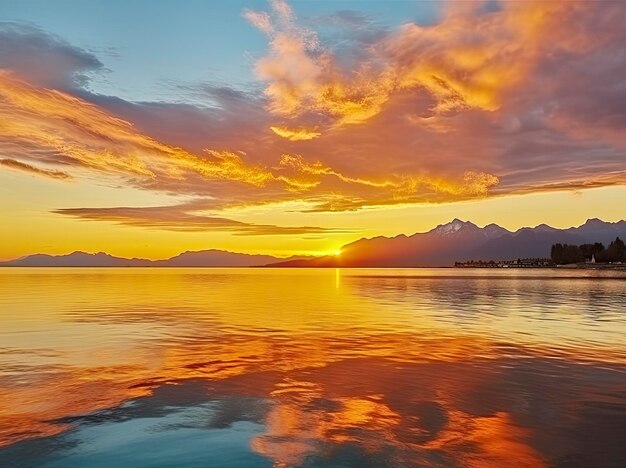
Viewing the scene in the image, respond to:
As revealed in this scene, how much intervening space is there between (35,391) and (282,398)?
413 inches

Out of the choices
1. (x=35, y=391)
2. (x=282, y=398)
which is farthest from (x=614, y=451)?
(x=35, y=391)

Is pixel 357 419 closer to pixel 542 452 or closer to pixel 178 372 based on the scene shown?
pixel 542 452

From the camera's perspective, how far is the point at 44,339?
36219mm

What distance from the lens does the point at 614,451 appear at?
13633mm

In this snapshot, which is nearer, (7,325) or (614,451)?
(614,451)

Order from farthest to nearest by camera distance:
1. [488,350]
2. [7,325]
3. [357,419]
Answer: [7,325] < [488,350] < [357,419]

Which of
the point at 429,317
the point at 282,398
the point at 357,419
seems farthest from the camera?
the point at 429,317

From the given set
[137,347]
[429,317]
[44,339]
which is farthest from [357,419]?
[429,317]

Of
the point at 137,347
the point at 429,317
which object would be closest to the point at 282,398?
the point at 137,347

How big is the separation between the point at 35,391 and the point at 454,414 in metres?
16.9

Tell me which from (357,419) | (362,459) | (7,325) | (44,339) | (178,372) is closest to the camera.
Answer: (362,459)

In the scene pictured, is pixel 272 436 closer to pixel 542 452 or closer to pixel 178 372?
pixel 542 452

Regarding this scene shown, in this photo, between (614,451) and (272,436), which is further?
(272,436)

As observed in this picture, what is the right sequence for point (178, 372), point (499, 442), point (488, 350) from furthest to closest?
1. point (488, 350)
2. point (178, 372)
3. point (499, 442)
